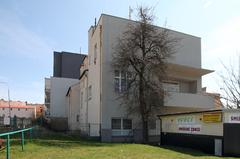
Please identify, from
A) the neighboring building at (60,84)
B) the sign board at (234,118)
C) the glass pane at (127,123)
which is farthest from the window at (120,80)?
the neighboring building at (60,84)

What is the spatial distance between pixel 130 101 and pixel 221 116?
31.7 ft

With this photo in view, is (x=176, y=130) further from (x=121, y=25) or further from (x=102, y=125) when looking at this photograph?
(x=121, y=25)

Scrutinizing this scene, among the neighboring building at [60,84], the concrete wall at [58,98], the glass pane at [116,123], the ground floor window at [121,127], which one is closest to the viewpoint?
the ground floor window at [121,127]

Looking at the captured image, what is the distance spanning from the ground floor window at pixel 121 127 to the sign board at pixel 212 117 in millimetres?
9224

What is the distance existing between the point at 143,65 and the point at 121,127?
19.6 ft

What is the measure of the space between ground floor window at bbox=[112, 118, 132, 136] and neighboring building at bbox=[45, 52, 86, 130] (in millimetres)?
20867

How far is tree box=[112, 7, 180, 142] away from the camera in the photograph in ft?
86.9

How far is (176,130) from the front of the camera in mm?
23375

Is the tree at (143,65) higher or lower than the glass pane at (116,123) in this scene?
higher

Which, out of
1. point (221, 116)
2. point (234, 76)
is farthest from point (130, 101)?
point (234, 76)

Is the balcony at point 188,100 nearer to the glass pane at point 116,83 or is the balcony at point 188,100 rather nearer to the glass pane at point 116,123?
the glass pane at point 116,83

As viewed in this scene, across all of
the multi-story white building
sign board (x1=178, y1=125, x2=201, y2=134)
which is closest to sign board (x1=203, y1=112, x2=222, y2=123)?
sign board (x1=178, y1=125, x2=201, y2=134)

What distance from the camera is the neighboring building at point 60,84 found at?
52.4 meters

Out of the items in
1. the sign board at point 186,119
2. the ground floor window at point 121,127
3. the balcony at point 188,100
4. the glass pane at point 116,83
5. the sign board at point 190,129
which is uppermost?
the glass pane at point 116,83
